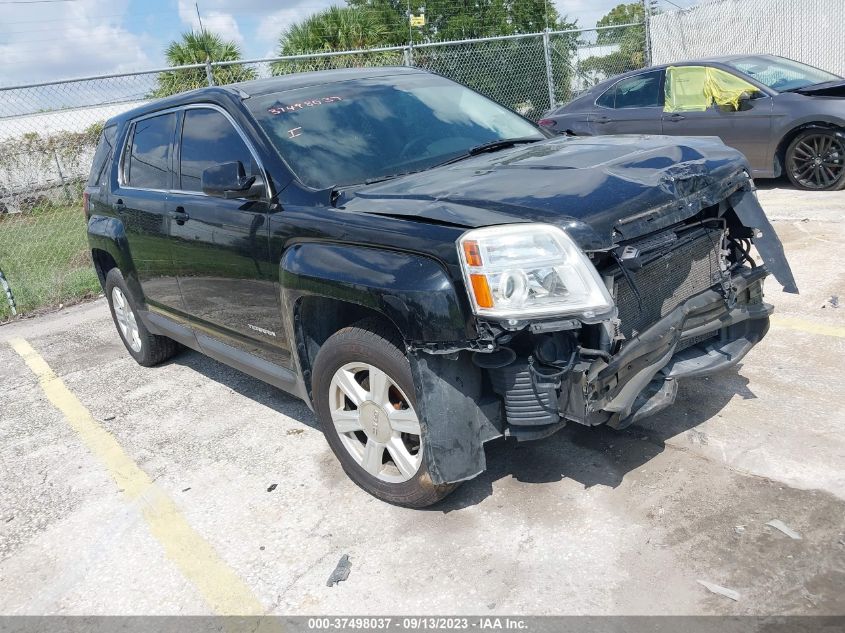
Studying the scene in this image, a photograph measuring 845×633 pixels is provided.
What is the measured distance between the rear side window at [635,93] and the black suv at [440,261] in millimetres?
5490

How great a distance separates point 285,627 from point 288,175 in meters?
1.97

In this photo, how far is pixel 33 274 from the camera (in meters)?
9.46

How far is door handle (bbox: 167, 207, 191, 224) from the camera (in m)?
4.21

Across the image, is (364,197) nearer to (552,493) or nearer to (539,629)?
(552,493)

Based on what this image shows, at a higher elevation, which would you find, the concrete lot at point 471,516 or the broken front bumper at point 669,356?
the broken front bumper at point 669,356

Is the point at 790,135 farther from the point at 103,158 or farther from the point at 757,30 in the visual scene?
the point at 757,30

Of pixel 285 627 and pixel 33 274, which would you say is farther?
pixel 33 274

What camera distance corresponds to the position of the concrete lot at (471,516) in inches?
108

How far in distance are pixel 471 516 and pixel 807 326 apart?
9.25ft

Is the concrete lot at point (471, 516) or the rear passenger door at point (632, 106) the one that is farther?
the rear passenger door at point (632, 106)

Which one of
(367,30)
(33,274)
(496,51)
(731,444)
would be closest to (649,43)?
(496,51)

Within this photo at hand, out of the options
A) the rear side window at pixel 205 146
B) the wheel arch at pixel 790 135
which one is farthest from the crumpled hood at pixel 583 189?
the wheel arch at pixel 790 135

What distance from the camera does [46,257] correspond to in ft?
32.7

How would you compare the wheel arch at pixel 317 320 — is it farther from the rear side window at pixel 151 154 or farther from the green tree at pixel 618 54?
the green tree at pixel 618 54
